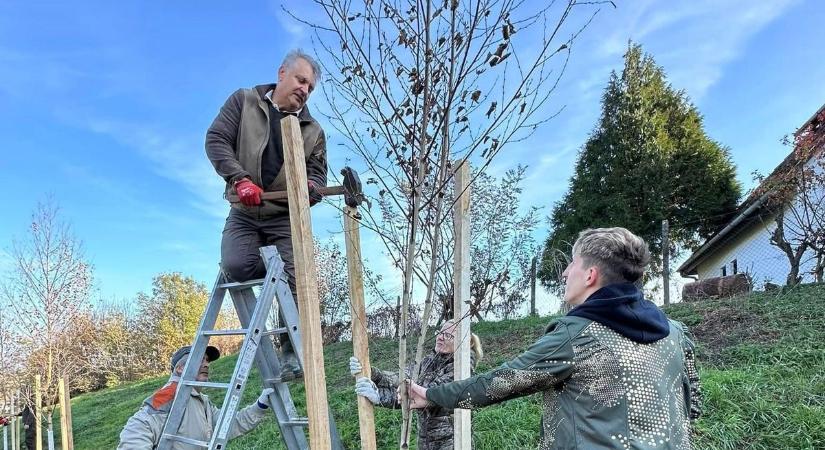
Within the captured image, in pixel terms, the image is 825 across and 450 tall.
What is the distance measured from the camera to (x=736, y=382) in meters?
4.86

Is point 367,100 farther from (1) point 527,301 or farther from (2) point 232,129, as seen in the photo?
(1) point 527,301

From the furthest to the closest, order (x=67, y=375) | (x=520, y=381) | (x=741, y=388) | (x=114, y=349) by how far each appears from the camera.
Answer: (x=114, y=349)
(x=67, y=375)
(x=741, y=388)
(x=520, y=381)

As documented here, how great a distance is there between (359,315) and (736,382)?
14.0 feet

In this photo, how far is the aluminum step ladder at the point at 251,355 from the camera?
Result: 8.07 feet

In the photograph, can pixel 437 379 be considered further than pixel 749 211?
No

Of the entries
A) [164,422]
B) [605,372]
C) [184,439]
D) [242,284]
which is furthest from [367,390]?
[164,422]

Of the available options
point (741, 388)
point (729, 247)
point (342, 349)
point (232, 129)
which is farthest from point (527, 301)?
point (232, 129)

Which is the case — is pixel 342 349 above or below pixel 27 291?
below

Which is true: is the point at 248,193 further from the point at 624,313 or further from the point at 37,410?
the point at 37,410

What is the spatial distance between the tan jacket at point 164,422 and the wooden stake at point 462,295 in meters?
1.14

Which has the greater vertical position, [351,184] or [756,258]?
[756,258]

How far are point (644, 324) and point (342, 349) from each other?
34.5 feet

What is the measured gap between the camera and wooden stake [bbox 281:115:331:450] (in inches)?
80.5

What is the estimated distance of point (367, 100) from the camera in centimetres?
207
